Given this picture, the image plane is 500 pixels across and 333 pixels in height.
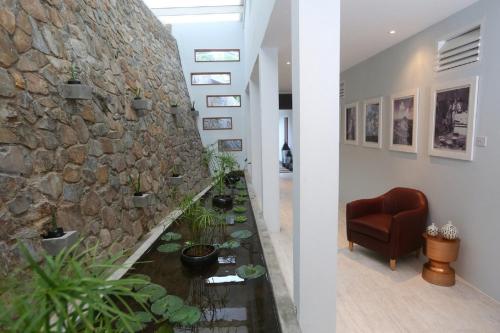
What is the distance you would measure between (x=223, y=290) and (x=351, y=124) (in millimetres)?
3947

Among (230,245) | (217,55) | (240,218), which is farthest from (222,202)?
(217,55)

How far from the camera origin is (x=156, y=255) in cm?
278

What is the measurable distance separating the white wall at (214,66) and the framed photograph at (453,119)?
483cm

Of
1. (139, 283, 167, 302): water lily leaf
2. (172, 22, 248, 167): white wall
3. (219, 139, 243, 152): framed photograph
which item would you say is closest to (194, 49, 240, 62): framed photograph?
(172, 22, 248, 167): white wall

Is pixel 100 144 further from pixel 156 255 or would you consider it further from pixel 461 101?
pixel 461 101

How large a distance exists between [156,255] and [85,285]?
214cm

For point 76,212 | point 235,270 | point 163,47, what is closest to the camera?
point 76,212

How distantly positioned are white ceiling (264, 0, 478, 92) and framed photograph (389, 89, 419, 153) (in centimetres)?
70

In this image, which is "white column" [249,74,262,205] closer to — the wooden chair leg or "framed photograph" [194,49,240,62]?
the wooden chair leg

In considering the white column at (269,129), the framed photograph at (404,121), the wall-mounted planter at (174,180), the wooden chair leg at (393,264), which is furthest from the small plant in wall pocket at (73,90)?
the framed photograph at (404,121)

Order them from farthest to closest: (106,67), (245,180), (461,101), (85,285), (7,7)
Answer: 1. (245,180)
2. (106,67)
3. (461,101)
4. (7,7)
5. (85,285)

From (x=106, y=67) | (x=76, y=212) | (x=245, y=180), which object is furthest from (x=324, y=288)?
(x=245, y=180)

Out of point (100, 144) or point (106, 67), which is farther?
point (106, 67)

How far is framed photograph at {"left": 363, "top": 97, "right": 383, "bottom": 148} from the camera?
4113 mm
